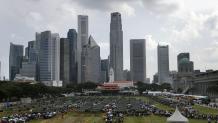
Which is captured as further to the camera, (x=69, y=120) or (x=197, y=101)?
(x=197, y=101)

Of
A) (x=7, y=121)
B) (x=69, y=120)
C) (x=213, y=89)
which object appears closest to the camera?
(x=7, y=121)

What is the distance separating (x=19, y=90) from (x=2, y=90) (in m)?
20.6

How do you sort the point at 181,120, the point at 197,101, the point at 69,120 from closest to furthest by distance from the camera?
1. the point at 181,120
2. the point at 69,120
3. the point at 197,101

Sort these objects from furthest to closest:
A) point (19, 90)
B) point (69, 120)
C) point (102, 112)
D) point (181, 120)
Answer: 1. point (19, 90)
2. point (102, 112)
3. point (69, 120)
4. point (181, 120)

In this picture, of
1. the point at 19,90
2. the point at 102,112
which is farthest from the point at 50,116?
the point at 19,90

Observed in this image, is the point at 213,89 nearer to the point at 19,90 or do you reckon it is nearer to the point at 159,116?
the point at 19,90

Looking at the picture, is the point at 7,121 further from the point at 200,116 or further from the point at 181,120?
the point at 181,120

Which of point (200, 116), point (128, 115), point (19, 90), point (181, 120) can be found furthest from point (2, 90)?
point (181, 120)

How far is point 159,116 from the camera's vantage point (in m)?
79.8

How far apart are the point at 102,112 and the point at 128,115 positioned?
8.93 m

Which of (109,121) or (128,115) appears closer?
(109,121)

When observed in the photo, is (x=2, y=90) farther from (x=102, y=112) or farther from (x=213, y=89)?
(x=213, y=89)

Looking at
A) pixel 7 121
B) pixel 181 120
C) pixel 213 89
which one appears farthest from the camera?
pixel 213 89

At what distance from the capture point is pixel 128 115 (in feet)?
269
